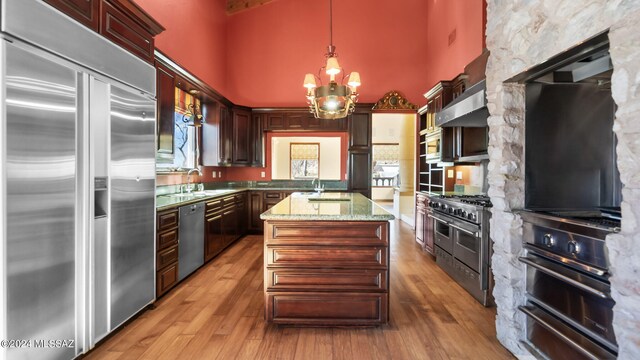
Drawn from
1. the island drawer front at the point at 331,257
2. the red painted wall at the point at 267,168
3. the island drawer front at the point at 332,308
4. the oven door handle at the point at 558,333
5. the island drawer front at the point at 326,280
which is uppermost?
the red painted wall at the point at 267,168

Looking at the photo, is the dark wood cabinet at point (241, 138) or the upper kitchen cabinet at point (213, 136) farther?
the dark wood cabinet at point (241, 138)

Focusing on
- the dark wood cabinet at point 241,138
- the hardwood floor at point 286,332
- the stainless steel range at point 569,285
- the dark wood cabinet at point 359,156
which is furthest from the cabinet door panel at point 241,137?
the stainless steel range at point 569,285

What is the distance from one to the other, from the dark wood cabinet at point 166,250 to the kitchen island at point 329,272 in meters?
1.19

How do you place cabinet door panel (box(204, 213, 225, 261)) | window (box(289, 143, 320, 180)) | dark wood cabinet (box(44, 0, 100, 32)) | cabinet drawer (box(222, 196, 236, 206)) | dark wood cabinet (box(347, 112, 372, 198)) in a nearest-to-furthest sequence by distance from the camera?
1. dark wood cabinet (box(44, 0, 100, 32))
2. cabinet door panel (box(204, 213, 225, 261))
3. cabinet drawer (box(222, 196, 236, 206))
4. dark wood cabinet (box(347, 112, 372, 198))
5. window (box(289, 143, 320, 180))

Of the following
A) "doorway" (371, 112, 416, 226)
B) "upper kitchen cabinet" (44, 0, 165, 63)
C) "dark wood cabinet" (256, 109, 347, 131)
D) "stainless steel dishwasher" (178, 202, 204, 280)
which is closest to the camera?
"upper kitchen cabinet" (44, 0, 165, 63)

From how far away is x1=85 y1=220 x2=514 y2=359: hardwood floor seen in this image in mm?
2072

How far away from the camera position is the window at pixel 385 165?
1197cm

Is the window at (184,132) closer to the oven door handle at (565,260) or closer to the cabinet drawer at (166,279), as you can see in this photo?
the cabinet drawer at (166,279)

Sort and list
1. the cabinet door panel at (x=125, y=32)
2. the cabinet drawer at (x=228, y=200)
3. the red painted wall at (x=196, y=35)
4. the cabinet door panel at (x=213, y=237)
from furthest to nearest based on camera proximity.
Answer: the cabinet drawer at (x=228, y=200), the red painted wall at (x=196, y=35), the cabinet door panel at (x=213, y=237), the cabinet door panel at (x=125, y=32)

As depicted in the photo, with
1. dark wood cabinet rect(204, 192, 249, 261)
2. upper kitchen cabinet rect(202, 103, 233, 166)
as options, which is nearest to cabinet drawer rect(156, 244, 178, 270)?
dark wood cabinet rect(204, 192, 249, 261)

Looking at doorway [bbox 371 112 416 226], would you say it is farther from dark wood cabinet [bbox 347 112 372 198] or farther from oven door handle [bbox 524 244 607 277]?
oven door handle [bbox 524 244 607 277]

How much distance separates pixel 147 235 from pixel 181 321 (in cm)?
77

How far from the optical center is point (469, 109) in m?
2.85

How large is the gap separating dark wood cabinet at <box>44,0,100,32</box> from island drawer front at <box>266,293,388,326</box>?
7.46 feet
